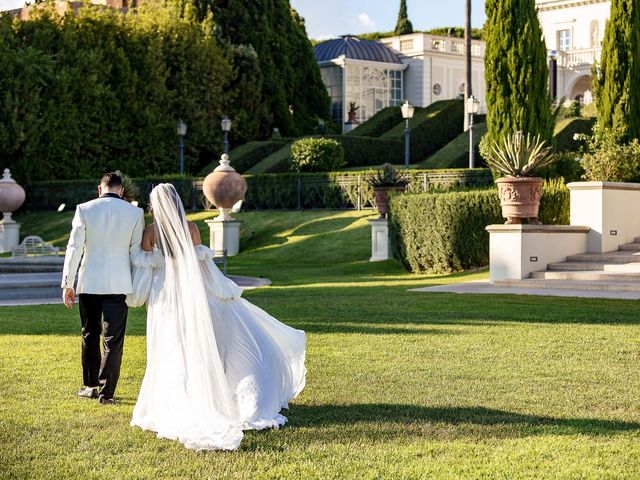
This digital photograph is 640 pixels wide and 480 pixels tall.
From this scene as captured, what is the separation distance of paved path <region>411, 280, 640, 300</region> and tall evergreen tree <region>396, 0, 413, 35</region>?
205 feet

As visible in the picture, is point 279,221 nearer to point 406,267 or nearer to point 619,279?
point 406,267

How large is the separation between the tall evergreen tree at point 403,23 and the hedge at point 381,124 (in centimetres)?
3010

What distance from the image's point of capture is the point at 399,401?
7.47 metres

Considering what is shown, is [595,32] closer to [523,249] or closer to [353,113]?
[353,113]

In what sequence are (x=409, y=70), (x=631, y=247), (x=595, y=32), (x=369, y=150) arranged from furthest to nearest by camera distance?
(x=595, y=32) < (x=409, y=70) < (x=369, y=150) < (x=631, y=247)

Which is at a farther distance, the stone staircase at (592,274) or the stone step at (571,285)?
the stone staircase at (592,274)

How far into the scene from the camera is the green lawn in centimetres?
571

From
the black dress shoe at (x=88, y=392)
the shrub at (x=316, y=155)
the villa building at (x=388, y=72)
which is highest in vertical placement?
the villa building at (x=388, y=72)

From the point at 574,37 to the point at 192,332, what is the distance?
67023mm

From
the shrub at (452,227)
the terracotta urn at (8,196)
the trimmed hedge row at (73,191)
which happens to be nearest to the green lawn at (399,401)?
the shrub at (452,227)

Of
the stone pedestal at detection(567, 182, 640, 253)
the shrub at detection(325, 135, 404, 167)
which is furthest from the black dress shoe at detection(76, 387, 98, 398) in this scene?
the shrub at detection(325, 135, 404, 167)

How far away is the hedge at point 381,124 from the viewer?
1890 inches

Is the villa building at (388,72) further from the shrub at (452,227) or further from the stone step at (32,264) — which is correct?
the stone step at (32,264)

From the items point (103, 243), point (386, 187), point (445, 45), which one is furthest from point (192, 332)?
point (445, 45)
